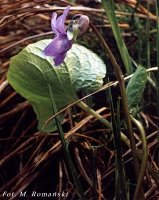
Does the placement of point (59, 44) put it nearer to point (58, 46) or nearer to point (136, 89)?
point (58, 46)

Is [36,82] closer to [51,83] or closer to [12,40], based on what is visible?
[51,83]

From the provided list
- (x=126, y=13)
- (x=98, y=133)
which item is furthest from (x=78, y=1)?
(x=98, y=133)

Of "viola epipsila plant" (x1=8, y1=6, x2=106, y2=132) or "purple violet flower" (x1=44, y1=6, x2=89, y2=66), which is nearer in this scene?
"purple violet flower" (x1=44, y1=6, x2=89, y2=66)

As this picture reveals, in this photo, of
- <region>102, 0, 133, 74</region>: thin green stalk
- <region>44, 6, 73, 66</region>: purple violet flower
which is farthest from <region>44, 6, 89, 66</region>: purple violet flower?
<region>102, 0, 133, 74</region>: thin green stalk

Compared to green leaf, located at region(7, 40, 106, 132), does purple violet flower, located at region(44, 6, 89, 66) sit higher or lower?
higher

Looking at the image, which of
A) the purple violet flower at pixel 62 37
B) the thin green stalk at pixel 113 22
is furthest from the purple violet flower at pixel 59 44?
the thin green stalk at pixel 113 22

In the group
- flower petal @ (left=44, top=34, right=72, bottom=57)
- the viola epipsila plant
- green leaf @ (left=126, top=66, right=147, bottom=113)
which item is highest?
flower petal @ (left=44, top=34, right=72, bottom=57)

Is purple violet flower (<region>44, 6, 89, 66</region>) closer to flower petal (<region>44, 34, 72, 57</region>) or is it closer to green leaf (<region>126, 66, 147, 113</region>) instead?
flower petal (<region>44, 34, 72, 57</region>)
